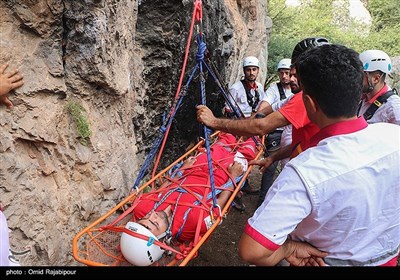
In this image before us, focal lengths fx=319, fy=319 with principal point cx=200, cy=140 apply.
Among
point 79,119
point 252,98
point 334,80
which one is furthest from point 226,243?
point 334,80

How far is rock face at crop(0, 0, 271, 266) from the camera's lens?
7.20 ft

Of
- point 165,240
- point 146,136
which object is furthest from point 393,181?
point 146,136

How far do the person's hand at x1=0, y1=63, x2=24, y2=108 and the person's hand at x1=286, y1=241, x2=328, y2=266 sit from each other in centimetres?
194

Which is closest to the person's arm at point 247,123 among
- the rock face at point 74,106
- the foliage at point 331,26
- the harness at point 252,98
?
the rock face at point 74,106

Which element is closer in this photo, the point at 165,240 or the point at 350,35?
the point at 165,240

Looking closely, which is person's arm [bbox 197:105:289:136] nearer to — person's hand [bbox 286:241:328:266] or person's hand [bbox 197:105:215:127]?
person's hand [bbox 197:105:215:127]

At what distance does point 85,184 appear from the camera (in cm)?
273

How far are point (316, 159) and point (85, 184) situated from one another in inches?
83.3

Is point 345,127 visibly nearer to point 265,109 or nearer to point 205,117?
point 205,117

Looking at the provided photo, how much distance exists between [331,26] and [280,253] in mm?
17819

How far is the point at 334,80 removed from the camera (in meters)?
1.25

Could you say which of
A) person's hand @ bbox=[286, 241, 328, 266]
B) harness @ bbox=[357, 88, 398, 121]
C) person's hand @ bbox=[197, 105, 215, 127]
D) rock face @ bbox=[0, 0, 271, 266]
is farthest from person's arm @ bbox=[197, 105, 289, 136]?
harness @ bbox=[357, 88, 398, 121]

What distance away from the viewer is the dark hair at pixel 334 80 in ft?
4.09

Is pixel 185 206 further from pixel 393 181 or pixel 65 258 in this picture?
pixel 393 181
